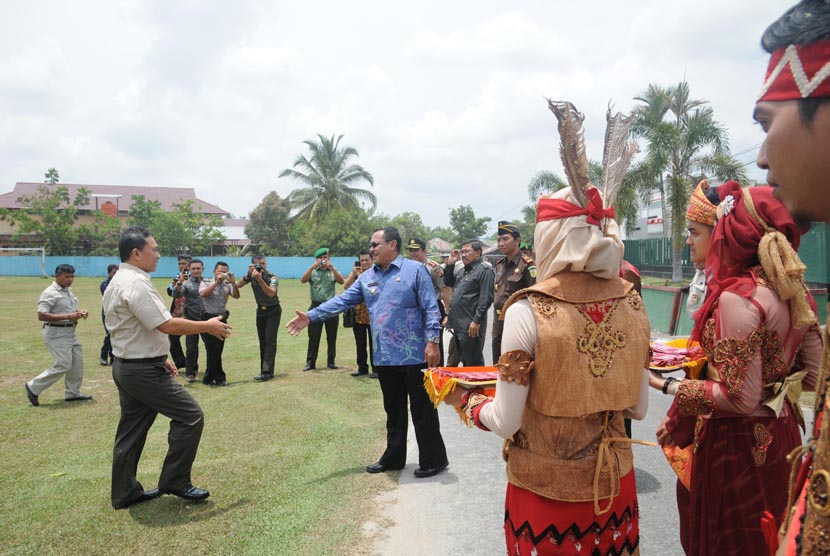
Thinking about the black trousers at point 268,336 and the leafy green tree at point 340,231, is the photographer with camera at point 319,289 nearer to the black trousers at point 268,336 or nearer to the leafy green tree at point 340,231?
the black trousers at point 268,336

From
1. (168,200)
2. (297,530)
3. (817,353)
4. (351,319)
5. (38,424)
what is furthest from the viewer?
(168,200)

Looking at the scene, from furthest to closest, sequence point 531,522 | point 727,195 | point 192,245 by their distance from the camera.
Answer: point 192,245 < point 727,195 < point 531,522

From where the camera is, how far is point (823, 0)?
896mm

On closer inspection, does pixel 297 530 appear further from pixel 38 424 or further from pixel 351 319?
pixel 351 319

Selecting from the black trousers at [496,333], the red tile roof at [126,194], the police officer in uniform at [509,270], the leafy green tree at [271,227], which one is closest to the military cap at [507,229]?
the police officer in uniform at [509,270]

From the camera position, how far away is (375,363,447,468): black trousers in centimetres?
466

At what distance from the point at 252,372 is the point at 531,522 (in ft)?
26.7

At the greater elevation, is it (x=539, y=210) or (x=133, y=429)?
(x=539, y=210)

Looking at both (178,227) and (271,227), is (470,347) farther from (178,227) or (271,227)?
(271,227)

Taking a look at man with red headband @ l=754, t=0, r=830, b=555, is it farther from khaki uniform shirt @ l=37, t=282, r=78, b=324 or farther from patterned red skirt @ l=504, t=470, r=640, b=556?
khaki uniform shirt @ l=37, t=282, r=78, b=324

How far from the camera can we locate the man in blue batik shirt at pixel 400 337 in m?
4.68

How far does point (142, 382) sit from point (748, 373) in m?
3.92

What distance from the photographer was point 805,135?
34.9 inches

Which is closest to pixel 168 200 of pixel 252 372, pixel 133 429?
pixel 252 372
